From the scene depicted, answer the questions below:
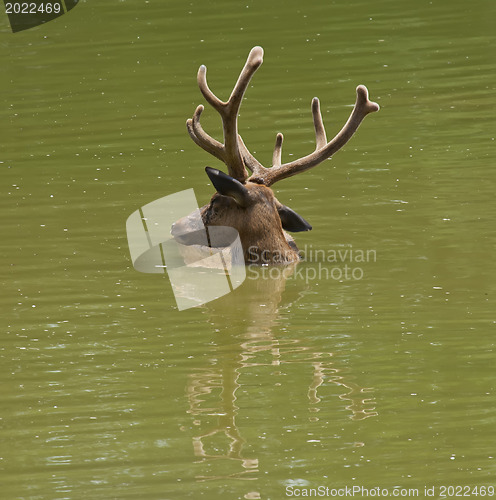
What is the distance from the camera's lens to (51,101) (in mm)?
16266

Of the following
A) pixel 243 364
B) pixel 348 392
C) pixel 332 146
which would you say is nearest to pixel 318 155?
pixel 332 146

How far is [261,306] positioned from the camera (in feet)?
29.4

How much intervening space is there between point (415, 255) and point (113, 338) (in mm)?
2523

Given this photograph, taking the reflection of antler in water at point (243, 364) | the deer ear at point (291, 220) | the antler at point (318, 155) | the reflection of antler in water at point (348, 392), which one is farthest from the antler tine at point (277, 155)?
the reflection of antler in water at point (348, 392)

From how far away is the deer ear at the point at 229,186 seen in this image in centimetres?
927

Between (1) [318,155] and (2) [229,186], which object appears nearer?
(2) [229,186]

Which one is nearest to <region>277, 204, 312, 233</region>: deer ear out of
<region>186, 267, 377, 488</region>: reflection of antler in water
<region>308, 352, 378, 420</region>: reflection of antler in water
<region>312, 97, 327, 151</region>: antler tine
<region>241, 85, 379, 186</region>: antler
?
<region>241, 85, 379, 186</region>: antler

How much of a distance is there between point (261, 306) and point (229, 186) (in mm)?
918

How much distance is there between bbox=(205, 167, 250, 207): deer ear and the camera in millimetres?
9266

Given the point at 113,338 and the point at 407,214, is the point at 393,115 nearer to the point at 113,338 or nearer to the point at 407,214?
the point at 407,214

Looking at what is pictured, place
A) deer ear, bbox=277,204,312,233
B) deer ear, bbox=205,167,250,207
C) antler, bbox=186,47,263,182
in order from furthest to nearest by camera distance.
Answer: deer ear, bbox=277,204,312,233, antler, bbox=186,47,263,182, deer ear, bbox=205,167,250,207

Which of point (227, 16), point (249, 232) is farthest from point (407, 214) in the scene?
point (227, 16)

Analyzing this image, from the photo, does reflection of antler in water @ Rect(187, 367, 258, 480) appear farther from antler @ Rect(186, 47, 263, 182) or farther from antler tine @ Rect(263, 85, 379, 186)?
antler tine @ Rect(263, 85, 379, 186)

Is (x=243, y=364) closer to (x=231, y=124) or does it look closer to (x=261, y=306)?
(x=261, y=306)
